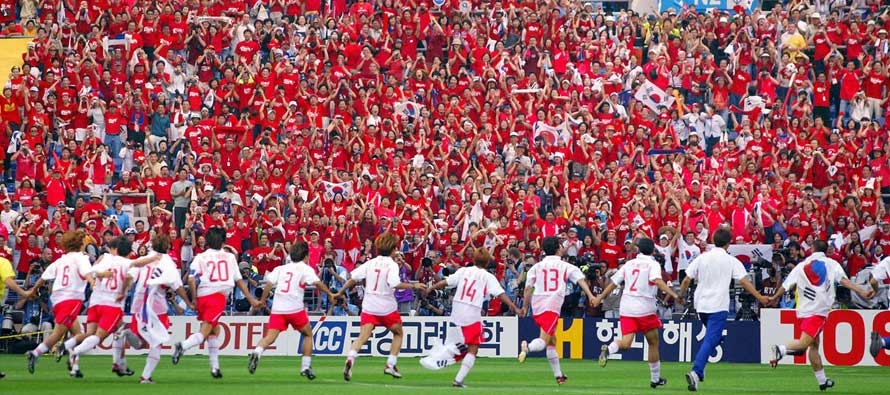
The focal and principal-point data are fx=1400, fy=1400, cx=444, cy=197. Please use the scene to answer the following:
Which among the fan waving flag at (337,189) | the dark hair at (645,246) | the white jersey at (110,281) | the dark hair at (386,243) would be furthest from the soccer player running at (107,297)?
the fan waving flag at (337,189)

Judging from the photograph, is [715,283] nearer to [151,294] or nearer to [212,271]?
[212,271]

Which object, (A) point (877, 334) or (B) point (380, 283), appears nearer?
(B) point (380, 283)

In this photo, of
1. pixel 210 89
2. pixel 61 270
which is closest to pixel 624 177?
pixel 210 89

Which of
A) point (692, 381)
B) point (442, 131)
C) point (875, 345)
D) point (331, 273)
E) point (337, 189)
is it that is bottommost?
point (692, 381)

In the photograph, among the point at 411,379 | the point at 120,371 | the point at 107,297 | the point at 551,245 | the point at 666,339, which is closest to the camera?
the point at 107,297

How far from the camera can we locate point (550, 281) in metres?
20.1

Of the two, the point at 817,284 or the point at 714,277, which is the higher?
the point at 714,277

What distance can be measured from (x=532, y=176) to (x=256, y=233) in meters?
6.34

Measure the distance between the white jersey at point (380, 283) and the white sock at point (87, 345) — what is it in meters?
3.69

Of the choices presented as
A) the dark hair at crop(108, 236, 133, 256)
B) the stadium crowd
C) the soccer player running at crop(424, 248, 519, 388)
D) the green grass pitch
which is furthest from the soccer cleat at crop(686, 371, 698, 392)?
the stadium crowd

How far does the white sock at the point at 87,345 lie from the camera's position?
18.8 meters

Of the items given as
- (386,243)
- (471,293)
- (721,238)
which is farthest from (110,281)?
(721,238)

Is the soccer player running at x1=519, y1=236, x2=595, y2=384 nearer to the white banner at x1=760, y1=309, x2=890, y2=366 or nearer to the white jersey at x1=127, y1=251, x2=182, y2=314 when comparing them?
the white jersey at x1=127, y1=251, x2=182, y2=314

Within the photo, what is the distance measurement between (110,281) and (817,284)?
9893 mm
